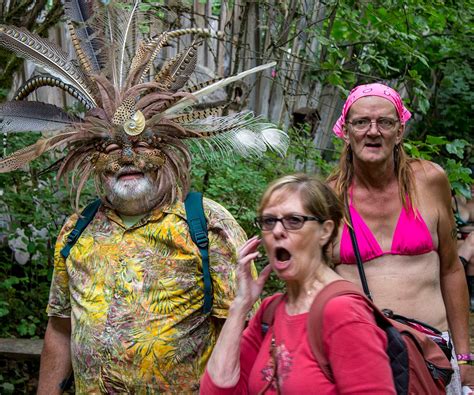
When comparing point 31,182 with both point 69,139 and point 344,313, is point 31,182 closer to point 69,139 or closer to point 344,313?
point 69,139

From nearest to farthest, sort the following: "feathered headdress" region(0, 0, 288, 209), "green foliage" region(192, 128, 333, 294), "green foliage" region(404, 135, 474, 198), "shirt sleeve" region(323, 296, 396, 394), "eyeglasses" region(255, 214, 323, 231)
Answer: "shirt sleeve" region(323, 296, 396, 394)
"eyeglasses" region(255, 214, 323, 231)
"feathered headdress" region(0, 0, 288, 209)
"green foliage" region(192, 128, 333, 294)
"green foliage" region(404, 135, 474, 198)

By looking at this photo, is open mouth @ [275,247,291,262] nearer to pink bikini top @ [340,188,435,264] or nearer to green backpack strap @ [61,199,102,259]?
pink bikini top @ [340,188,435,264]

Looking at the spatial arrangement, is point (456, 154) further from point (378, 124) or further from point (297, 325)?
point (297, 325)

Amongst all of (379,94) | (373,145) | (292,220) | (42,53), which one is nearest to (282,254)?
(292,220)

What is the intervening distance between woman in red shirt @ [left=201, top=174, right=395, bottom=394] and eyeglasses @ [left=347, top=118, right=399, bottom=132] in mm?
915

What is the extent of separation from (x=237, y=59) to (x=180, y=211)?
12.0 feet

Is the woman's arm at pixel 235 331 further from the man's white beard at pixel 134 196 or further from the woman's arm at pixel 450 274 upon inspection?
the woman's arm at pixel 450 274

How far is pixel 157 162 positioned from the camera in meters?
3.81

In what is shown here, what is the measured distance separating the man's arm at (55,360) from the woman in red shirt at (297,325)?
139 centimetres

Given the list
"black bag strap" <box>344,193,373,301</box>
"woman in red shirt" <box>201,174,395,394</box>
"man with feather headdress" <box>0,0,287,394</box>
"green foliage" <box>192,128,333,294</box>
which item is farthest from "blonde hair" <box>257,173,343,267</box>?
"green foliage" <box>192,128,333,294</box>

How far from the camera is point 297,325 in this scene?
260cm

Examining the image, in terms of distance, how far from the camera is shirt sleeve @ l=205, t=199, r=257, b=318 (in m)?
3.57

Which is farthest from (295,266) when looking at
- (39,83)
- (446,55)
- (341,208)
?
(446,55)

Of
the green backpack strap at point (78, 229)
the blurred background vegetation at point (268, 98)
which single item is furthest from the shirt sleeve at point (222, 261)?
the blurred background vegetation at point (268, 98)
